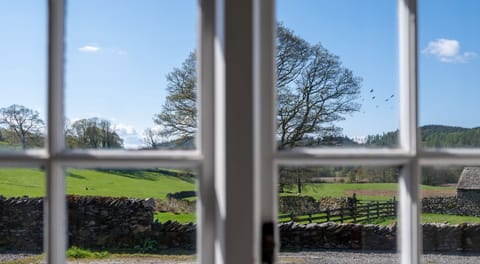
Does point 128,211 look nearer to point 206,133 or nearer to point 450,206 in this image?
point 206,133

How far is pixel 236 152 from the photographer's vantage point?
1.04 m

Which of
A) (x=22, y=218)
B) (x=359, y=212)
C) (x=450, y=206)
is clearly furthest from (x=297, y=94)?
(x=22, y=218)

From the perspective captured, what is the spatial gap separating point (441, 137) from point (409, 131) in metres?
0.11

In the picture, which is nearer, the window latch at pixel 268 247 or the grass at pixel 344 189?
the window latch at pixel 268 247

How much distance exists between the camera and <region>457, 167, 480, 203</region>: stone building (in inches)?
48.6

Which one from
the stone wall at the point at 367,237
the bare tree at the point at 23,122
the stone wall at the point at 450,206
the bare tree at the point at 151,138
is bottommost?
the stone wall at the point at 367,237

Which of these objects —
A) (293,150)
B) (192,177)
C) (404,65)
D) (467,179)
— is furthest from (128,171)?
(467,179)

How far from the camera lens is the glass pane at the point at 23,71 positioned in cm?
114

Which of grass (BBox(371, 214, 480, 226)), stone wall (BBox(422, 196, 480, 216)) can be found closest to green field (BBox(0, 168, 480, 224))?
grass (BBox(371, 214, 480, 226))

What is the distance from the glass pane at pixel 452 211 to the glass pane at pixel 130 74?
655 millimetres

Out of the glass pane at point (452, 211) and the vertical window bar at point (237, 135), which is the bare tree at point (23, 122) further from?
the glass pane at point (452, 211)

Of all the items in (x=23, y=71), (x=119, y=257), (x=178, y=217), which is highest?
(x=23, y=71)

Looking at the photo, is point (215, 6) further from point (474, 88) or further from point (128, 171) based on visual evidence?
point (474, 88)

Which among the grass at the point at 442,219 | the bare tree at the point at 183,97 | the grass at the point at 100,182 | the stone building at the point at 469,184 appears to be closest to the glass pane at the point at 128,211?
the grass at the point at 100,182
